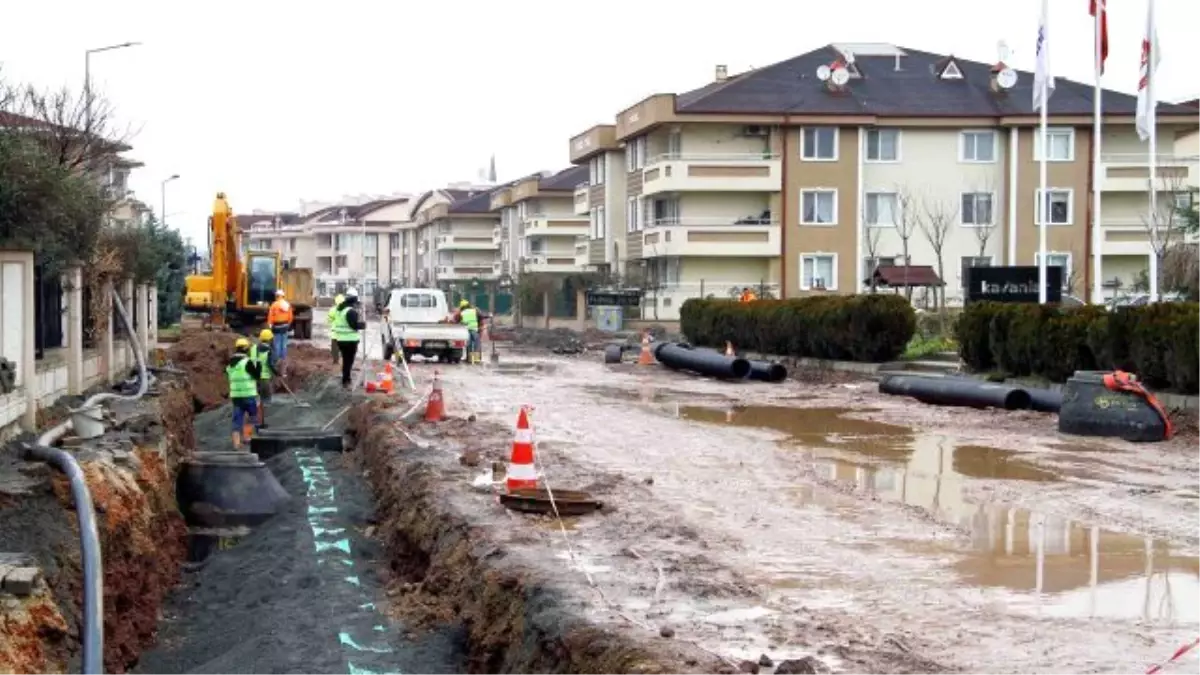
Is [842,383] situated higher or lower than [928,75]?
lower

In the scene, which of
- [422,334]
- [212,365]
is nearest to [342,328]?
[212,365]

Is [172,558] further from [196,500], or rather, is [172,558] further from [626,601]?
[626,601]

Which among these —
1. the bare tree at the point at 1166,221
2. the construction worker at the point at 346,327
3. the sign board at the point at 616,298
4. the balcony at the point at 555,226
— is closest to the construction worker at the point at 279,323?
the construction worker at the point at 346,327

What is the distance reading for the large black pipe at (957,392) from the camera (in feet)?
79.1

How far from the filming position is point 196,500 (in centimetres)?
1847

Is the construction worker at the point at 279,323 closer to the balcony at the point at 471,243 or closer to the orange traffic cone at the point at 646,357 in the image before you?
the orange traffic cone at the point at 646,357

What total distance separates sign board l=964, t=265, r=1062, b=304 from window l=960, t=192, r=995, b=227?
26.7 metres

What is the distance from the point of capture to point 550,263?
88.1m

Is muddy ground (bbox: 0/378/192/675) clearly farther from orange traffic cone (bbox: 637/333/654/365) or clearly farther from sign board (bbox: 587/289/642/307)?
sign board (bbox: 587/289/642/307)

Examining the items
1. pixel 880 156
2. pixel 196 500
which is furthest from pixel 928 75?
pixel 196 500

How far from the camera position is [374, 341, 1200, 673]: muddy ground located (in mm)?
8555

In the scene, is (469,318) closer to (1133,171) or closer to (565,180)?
(1133,171)

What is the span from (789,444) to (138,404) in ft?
30.3

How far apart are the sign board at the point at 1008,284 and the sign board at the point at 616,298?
29713 millimetres
